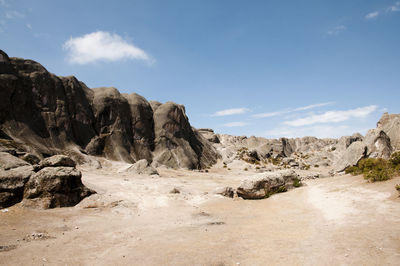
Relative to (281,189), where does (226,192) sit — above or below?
below

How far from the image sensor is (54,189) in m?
15.6

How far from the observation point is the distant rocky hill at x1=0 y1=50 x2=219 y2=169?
3816 cm

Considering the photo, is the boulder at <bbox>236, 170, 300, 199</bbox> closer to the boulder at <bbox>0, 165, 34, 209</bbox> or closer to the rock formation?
the rock formation

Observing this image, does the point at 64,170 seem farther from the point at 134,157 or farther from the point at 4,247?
the point at 134,157

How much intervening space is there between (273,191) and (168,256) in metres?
13.1

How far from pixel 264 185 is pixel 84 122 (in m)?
40.6

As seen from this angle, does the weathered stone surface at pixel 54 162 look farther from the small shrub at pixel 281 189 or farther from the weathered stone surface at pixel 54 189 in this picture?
the small shrub at pixel 281 189

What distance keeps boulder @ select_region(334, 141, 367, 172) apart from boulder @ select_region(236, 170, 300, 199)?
12.2 meters

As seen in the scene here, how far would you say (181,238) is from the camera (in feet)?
30.3

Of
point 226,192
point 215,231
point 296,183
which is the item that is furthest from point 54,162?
point 296,183

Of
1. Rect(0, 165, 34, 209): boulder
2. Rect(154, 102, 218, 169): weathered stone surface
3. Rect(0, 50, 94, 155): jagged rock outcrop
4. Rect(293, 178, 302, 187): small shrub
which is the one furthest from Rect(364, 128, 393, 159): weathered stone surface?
Rect(0, 50, 94, 155): jagged rock outcrop

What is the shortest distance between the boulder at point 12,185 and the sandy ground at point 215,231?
2.23 ft

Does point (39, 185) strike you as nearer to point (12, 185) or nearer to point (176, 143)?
point (12, 185)

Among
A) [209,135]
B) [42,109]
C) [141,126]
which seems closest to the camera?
[42,109]
